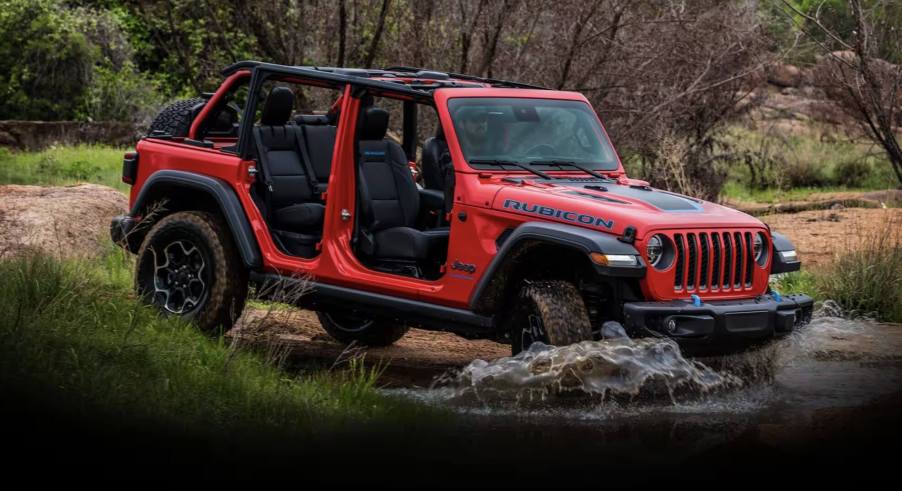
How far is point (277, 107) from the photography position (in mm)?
8672

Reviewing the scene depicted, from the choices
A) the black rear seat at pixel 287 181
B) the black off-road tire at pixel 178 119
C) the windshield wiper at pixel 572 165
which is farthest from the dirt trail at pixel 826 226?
the black off-road tire at pixel 178 119

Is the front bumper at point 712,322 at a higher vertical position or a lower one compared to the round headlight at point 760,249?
lower

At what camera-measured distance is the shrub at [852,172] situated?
20906 millimetres

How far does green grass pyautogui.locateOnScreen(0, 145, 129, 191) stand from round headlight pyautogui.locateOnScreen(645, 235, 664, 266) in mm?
8883

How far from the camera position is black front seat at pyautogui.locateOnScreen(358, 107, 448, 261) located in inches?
311

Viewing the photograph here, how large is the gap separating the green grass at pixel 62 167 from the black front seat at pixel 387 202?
22.7ft

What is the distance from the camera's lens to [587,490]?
534 cm

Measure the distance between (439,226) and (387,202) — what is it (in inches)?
16.0

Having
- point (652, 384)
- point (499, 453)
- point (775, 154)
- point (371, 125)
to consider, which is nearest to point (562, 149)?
point (371, 125)

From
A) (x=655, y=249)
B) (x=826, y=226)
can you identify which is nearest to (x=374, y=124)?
(x=655, y=249)

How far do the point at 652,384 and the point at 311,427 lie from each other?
1.92 metres

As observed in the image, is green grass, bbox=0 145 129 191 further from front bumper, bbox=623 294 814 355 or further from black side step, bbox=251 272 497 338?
front bumper, bbox=623 294 814 355

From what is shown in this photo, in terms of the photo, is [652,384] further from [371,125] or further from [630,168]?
[630,168]

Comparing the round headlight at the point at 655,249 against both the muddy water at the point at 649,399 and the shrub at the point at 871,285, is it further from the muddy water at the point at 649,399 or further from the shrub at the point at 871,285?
the shrub at the point at 871,285
